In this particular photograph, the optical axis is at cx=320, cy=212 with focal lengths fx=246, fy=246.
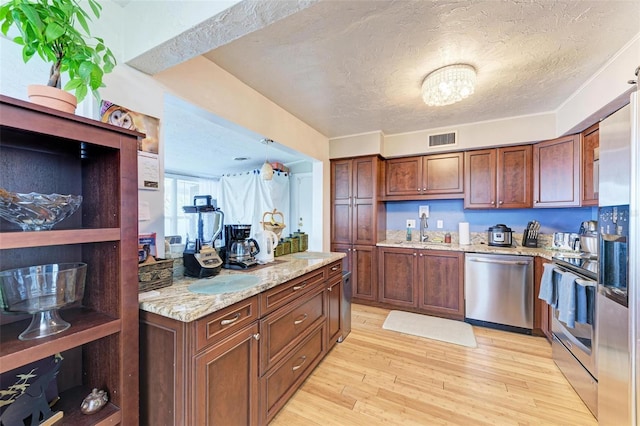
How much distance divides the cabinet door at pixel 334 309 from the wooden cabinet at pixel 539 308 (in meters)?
2.10

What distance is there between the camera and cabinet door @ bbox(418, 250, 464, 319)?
118 inches

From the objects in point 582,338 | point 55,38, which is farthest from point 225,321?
point 582,338

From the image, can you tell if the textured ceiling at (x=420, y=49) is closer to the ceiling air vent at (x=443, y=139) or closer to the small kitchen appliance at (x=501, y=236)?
the ceiling air vent at (x=443, y=139)

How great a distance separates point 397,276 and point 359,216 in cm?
98

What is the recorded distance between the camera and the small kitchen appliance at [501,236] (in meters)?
3.02

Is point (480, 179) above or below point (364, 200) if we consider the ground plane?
above

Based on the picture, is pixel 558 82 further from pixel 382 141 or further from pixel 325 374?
pixel 325 374

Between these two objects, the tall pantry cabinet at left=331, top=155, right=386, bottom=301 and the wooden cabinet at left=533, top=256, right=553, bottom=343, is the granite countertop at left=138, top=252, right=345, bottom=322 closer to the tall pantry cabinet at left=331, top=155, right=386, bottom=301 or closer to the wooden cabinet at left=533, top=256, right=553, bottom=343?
the tall pantry cabinet at left=331, top=155, right=386, bottom=301

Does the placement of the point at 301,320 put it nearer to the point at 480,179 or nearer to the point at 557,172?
the point at 480,179

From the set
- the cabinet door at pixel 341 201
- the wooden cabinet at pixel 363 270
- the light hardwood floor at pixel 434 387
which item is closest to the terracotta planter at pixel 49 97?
the light hardwood floor at pixel 434 387

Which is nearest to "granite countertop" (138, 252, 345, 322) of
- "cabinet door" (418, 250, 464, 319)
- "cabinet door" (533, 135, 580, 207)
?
"cabinet door" (418, 250, 464, 319)

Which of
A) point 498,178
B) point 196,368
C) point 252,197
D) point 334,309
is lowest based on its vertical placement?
point 334,309

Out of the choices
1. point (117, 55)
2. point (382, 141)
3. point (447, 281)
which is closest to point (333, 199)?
point (382, 141)

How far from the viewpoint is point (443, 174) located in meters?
3.34
